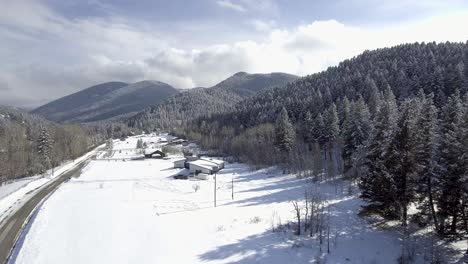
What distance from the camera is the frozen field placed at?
28823 mm

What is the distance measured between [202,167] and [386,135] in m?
54.9

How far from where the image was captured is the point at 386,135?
1315 inches

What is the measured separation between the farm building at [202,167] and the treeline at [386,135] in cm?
1223

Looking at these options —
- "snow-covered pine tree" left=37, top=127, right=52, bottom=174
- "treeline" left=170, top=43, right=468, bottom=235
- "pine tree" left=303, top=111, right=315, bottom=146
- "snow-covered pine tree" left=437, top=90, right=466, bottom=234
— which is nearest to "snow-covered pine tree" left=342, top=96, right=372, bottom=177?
"treeline" left=170, top=43, right=468, bottom=235

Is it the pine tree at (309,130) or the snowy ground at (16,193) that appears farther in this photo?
the pine tree at (309,130)

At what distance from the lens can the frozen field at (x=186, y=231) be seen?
94.6 feet

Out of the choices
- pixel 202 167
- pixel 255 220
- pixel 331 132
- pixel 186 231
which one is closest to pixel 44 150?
pixel 202 167

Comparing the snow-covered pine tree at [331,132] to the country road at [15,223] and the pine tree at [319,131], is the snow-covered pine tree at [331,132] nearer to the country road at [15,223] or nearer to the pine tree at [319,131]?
the pine tree at [319,131]

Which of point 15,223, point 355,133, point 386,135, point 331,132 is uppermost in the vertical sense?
point 331,132

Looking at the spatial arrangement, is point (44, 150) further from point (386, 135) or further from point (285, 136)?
point (386, 135)

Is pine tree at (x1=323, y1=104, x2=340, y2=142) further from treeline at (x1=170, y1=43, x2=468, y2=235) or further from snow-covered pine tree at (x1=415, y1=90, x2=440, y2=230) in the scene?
snow-covered pine tree at (x1=415, y1=90, x2=440, y2=230)

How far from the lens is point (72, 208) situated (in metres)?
44.5

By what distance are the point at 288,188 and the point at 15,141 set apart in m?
82.3

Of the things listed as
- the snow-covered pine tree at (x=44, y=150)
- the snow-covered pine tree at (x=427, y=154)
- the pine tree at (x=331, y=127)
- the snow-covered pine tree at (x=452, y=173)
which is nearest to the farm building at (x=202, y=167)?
the pine tree at (x=331, y=127)
